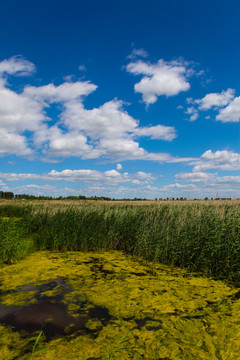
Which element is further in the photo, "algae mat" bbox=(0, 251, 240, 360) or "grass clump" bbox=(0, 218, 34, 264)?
"grass clump" bbox=(0, 218, 34, 264)

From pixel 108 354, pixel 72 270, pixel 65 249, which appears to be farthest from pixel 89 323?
pixel 65 249

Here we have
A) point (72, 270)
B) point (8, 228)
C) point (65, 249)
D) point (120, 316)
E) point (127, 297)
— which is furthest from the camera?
point (65, 249)

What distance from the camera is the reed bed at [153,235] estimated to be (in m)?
4.81

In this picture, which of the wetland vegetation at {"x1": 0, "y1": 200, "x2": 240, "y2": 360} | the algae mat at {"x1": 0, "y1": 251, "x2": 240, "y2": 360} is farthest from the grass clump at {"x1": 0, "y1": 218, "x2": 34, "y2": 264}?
the algae mat at {"x1": 0, "y1": 251, "x2": 240, "y2": 360}

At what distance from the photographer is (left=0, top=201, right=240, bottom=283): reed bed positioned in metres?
4.81

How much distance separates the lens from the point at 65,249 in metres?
6.37

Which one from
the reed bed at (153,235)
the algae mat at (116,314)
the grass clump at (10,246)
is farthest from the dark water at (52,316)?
the reed bed at (153,235)

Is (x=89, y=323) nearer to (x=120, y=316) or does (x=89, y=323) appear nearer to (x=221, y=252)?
(x=120, y=316)

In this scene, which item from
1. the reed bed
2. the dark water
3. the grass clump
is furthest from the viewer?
the grass clump

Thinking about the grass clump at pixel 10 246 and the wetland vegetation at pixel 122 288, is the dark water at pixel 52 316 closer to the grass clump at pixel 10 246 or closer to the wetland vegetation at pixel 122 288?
the wetland vegetation at pixel 122 288

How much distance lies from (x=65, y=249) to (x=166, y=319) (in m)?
4.23

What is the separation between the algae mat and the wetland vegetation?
0.01m

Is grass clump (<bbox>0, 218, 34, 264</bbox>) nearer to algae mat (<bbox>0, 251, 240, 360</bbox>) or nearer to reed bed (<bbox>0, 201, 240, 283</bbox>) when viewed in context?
reed bed (<bbox>0, 201, 240, 283</bbox>)

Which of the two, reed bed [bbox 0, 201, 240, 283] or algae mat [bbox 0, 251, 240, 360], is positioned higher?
reed bed [bbox 0, 201, 240, 283]
